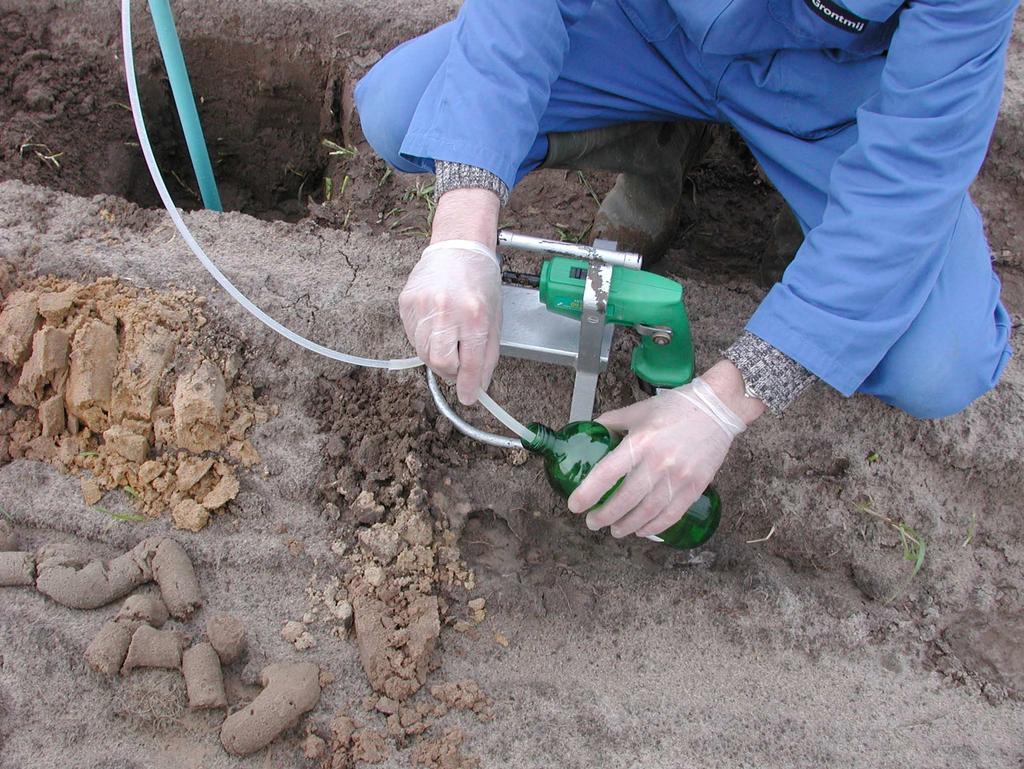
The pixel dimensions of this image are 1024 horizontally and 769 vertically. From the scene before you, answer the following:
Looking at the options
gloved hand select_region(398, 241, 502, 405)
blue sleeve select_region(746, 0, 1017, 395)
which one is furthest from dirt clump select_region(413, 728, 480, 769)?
blue sleeve select_region(746, 0, 1017, 395)

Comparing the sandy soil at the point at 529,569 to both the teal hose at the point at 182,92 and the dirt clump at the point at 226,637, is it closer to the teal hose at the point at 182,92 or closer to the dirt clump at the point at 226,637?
the dirt clump at the point at 226,637

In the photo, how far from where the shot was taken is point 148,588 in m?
1.48

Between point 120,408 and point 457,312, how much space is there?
776 mm

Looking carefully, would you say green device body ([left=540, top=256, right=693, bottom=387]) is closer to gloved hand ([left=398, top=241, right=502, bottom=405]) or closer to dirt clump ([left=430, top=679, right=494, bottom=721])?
gloved hand ([left=398, top=241, right=502, bottom=405])

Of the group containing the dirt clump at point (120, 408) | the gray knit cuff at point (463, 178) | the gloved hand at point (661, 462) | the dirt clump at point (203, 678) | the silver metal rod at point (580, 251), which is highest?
the gray knit cuff at point (463, 178)

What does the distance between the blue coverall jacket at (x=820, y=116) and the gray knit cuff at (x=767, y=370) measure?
27mm

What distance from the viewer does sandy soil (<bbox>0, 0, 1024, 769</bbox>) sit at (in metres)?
1.39

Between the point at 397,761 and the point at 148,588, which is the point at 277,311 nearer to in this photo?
the point at 148,588

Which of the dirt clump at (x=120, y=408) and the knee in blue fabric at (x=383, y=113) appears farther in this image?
the knee in blue fabric at (x=383, y=113)

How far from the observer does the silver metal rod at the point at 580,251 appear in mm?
1361

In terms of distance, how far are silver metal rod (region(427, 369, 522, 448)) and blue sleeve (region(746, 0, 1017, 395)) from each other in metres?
0.54

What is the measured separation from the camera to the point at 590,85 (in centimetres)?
→ 173

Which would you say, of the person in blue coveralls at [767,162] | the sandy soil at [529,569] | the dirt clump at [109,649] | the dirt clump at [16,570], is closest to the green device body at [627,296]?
the person in blue coveralls at [767,162]

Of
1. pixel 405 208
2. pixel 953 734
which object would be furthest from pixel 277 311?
pixel 953 734
